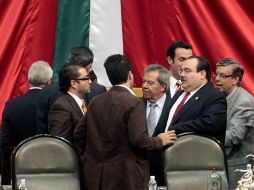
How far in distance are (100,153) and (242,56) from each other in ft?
8.82

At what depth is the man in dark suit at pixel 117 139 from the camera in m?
5.91

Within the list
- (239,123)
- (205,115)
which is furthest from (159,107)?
(205,115)

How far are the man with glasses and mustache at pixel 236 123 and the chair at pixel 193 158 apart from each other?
653 mm

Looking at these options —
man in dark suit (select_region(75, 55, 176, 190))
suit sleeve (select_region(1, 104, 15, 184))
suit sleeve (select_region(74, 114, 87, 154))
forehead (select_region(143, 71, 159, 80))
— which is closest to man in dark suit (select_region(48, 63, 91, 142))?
suit sleeve (select_region(74, 114, 87, 154))

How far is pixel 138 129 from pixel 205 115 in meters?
0.65

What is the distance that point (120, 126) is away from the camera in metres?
5.93

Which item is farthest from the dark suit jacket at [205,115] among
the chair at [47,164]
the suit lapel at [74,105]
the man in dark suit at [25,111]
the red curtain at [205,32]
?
the red curtain at [205,32]

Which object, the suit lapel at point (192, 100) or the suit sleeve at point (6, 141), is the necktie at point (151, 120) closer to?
the suit lapel at point (192, 100)

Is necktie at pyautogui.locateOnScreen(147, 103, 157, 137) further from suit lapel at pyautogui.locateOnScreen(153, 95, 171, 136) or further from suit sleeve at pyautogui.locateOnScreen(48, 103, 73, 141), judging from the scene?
suit sleeve at pyautogui.locateOnScreen(48, 103, 73, 141)

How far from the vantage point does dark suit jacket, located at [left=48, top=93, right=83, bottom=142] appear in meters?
6.39

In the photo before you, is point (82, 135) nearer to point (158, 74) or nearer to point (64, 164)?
point (64, 164)

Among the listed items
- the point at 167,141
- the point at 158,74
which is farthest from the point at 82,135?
the point at 158,74

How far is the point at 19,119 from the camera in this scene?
7.29 meters

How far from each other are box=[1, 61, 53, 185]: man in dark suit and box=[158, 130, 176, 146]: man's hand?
146 centimetres
